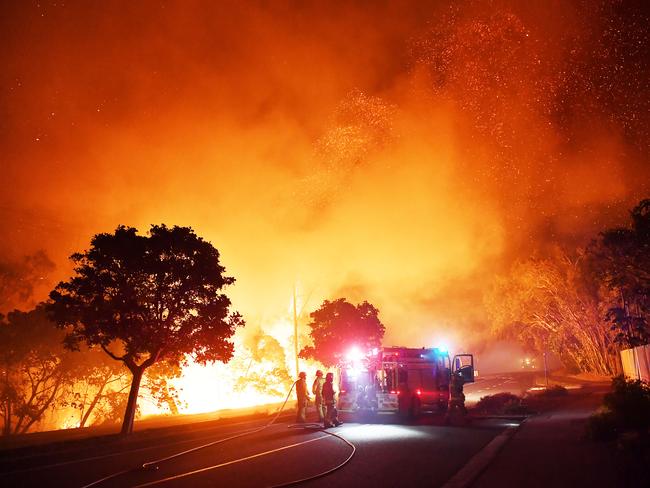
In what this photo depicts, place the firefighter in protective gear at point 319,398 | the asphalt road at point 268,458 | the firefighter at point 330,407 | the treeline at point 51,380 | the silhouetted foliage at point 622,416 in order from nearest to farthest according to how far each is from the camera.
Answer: the asphalt road at point 268,458 → the silhouetted foliage at point 622,416 → the firefighter at point 330,407 → the firefighter in protective gear at point 319,398 → the treeline at point 51,380

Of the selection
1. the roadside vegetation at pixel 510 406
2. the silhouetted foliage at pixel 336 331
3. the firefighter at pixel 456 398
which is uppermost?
the silhouetted foliage at pixel 336 331

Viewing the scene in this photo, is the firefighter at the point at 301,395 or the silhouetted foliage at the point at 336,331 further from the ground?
the silhouetted foliage at the point at 336,331

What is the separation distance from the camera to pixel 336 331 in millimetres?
39375

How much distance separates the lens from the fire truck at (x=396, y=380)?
63.6ft

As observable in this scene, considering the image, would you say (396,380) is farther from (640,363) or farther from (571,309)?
(571,309)

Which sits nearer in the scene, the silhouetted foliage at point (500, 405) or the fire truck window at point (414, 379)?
the silhouetted foliage at point (500, 405)

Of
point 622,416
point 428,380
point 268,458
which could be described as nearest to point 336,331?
point 428,380

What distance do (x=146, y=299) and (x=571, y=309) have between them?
37.3 metres

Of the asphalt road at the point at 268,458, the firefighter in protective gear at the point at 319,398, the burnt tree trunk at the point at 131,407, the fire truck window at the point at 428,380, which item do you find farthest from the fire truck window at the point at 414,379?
the burnt tree trunk at the point at 131,407

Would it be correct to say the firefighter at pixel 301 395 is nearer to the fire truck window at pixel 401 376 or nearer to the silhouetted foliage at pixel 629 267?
the fire truck window at pixel 401 376

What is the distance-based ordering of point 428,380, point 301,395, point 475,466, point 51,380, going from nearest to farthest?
point 475,466 < point 301,395 < point 428,380 < point 51,380

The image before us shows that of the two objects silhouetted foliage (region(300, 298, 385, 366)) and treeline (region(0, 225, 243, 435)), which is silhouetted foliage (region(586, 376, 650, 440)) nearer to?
treeline (region(0, 225, 243, 435))

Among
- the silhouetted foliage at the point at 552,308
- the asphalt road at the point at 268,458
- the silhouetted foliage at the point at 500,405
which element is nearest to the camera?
the asphalt road at the point at 268,458

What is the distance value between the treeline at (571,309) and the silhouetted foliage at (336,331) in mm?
12579
